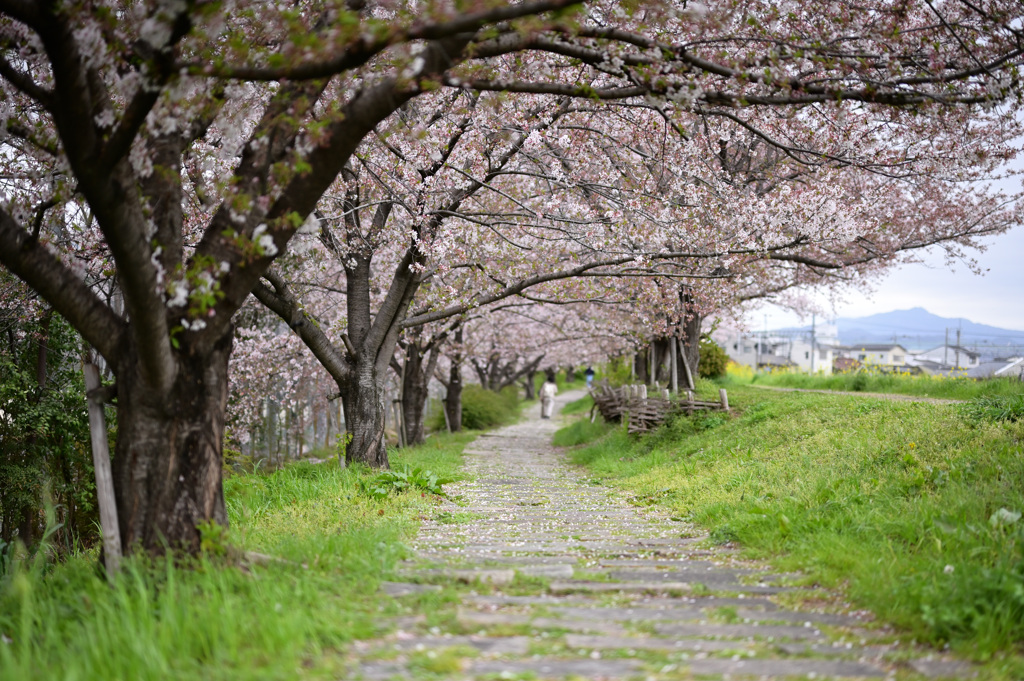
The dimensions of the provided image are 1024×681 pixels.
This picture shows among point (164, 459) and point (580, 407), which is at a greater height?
point (164, 459)

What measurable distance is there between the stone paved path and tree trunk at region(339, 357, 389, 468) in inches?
170

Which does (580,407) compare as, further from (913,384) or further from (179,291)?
(179,291)

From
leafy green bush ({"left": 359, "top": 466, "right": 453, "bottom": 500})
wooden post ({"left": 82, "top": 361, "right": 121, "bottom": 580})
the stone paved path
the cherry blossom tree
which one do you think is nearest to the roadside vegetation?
the cherry blossom tree

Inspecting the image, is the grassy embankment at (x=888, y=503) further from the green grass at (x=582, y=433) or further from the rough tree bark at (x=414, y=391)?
the rough tree bark at (x=414, y=391)

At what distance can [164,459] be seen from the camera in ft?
16.0

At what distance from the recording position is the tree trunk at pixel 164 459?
4848 millimetres

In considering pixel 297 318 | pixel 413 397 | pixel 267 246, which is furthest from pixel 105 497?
pixel 413 397

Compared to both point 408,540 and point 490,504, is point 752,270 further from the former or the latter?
point 408,540

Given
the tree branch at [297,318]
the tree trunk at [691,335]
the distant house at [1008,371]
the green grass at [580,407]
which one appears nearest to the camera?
the tree branch at [297,318]

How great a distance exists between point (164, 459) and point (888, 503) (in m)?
5.67

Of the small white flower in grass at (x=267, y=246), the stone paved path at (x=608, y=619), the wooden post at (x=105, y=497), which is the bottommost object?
the stone paved path at (x=608, y=619)

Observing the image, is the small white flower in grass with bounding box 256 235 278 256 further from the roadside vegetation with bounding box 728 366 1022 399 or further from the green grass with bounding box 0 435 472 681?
the roadside vegetation with bounding box 728 366 1022 399

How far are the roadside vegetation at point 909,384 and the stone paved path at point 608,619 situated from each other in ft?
25.4

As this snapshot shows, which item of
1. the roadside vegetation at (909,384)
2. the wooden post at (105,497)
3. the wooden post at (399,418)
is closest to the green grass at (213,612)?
the wooden post at (105,497)
